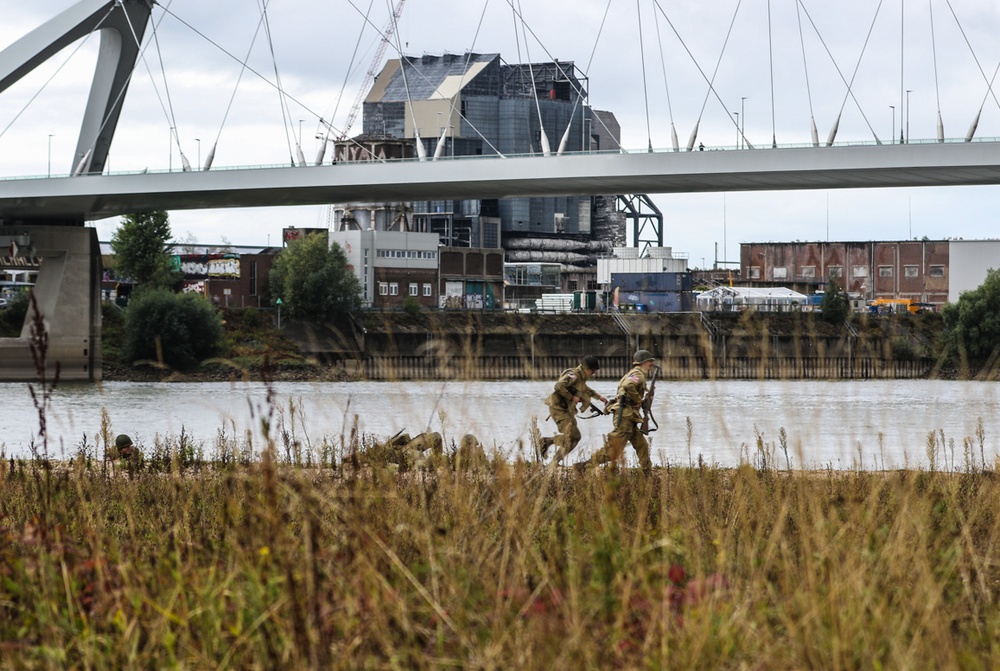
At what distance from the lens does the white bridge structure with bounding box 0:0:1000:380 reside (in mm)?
37219

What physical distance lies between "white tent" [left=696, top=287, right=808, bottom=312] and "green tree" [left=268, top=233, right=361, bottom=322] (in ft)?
78.0

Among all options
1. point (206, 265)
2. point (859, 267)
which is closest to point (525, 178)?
point (206, 265)

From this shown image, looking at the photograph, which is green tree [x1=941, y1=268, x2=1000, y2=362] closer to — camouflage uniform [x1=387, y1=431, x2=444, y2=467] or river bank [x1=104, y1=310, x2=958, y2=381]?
river bank [x1=104, y1=310, x2=958, y2=381]

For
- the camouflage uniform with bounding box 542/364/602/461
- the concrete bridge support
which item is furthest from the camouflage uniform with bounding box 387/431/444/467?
the concrete bridge support

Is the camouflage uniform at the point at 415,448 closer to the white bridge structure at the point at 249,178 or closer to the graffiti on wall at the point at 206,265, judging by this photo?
the white bridge structure at the point at 249,178

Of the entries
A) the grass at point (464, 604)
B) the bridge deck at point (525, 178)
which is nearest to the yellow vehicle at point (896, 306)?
the bridge deck at point (525, 178)

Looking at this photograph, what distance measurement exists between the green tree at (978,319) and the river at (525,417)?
8.58 metres

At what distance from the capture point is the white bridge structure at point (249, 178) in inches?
1465

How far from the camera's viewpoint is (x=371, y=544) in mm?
4844

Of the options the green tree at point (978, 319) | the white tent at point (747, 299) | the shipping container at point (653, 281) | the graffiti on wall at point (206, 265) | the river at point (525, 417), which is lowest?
the river at point (525, 417)

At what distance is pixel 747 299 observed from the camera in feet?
271

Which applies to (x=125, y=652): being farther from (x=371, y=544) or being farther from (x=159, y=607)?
(x=371, y=544)

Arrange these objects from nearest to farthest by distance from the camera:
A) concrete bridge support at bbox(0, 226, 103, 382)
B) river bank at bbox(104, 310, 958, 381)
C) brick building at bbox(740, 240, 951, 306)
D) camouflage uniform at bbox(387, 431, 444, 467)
Answer: camouflage uniform at bbox(387, 431, 444, 467)
concrete bridge support at bbox(0, 226, 103, 382)
river bank at bbox(104, 310, 958, 381)
brick building at bbox(740, 240, 951, 306)

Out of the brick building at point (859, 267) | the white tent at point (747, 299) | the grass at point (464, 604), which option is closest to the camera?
the grass at point (464, 604)
